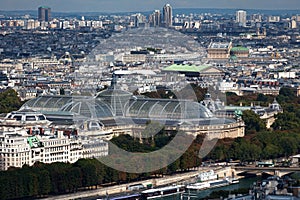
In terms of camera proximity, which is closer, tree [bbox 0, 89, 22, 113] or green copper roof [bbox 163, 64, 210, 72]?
tree [bbox 0, 89, 22, 113]

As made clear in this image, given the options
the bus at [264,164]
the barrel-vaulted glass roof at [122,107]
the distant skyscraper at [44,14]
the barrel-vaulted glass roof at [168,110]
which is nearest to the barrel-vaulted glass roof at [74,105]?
the barrel-vaulted glass roof at [122,107]

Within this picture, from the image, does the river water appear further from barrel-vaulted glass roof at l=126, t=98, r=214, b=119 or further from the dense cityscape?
barrel-vaulted glass roof at l=126, t=98, r=214, b=119

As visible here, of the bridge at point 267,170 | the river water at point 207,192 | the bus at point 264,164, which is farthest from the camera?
the bus at point 264,164

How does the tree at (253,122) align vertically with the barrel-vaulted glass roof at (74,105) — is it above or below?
below

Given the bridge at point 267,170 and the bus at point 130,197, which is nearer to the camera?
the bus at point 130,197

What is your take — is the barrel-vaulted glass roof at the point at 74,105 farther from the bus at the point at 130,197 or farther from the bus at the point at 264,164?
the bus at the point at 130,197

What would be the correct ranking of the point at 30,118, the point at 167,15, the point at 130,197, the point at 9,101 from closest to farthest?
the point at 130,197 → the point at 30,118 → the point at 9,101 → the point at 167,15

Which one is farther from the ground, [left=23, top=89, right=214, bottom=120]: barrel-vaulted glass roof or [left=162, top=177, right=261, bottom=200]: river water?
[left=23, top=89, right=214, bottom=120]: barrel-vaulted glass roof

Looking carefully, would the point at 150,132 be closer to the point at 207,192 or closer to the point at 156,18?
the point at 207,192

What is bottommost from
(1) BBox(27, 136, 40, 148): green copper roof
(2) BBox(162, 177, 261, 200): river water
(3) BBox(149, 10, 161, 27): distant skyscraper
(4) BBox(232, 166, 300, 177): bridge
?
(2) BBox(162, 177, 261, 200): river water

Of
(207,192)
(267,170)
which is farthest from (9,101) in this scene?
(207,192)

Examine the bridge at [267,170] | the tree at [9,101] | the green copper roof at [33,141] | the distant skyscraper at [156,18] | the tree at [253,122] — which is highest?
the distant skyscraper at [156,18]

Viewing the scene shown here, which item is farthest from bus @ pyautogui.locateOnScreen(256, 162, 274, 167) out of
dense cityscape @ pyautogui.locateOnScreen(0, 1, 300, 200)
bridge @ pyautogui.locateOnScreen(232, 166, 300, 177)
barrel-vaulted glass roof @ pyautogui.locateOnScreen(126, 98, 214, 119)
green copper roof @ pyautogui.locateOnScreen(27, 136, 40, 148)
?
green copper roof @ pyautogui.locateOnScreen(27, 136, 40, 148)
